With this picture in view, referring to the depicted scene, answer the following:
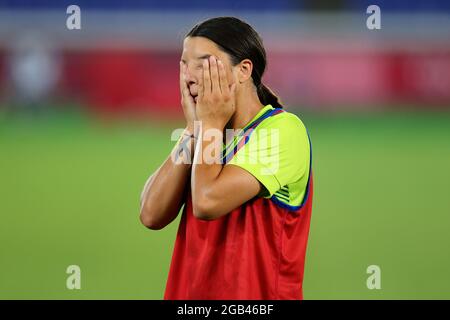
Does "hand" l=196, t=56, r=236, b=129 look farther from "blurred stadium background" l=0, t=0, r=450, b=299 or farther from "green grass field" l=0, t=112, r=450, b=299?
"blurred stadium background" l=0, t=0, r=450, b=299

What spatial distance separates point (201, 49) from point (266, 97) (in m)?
0.25

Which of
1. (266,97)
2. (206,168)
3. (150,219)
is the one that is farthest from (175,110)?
(206,168)

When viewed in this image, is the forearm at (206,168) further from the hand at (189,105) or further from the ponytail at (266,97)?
the ponytail at (266,97)

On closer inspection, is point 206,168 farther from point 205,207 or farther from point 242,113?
point 242,113

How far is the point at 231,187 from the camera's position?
5.17ft

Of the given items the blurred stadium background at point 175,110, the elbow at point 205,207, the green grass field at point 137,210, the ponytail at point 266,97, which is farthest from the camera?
the blurred stadium background at point 175,110

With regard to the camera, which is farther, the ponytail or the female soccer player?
the ponytail

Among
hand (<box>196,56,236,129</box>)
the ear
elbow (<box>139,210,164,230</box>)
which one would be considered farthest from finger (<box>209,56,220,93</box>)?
elbow (<box>139,210,164,230</box>)

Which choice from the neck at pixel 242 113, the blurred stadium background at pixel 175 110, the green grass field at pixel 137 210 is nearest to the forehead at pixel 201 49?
the neck at pixel 242 113

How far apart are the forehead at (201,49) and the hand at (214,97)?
0.10ft

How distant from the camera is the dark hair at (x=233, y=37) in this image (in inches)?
66.6

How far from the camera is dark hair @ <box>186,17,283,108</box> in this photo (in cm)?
169

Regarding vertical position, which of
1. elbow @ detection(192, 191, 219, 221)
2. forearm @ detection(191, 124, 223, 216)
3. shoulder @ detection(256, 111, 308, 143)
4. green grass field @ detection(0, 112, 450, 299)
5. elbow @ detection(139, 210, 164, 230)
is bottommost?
green grass field @ detection(0, 112, 450, 299)

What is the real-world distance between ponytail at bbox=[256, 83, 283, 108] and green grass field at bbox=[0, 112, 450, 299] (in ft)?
7.44
